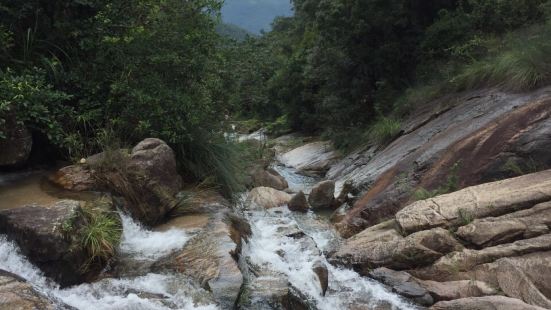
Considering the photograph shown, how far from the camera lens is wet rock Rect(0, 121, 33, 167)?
23.7 ft

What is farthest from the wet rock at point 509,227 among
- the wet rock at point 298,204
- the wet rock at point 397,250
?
the wet rock at point 298,204

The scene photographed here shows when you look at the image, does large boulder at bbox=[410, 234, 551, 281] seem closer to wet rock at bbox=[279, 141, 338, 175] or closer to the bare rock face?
the bare rock face

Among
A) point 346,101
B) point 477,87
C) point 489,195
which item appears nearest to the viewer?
point 489,195

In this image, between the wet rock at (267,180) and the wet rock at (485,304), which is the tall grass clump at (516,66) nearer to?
the wet rock at (267,180)

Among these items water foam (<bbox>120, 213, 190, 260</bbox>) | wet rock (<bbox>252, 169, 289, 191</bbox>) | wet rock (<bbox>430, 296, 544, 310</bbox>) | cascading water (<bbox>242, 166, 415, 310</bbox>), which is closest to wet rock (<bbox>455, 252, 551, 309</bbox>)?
wet rock (<bbox>430, 296, 544, 310</bbox>)

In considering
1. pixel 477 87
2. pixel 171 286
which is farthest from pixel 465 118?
pixel 171 286

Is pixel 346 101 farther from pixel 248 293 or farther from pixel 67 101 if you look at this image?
pixel 248 293

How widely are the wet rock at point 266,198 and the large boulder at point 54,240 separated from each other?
250 inches

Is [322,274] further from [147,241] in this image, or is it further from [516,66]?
[516,66]

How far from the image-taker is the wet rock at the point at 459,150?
9.59 m

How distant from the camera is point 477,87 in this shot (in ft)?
44.2

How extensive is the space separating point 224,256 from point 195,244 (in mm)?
541

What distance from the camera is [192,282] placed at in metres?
6.22

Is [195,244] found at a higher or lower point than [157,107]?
lower
